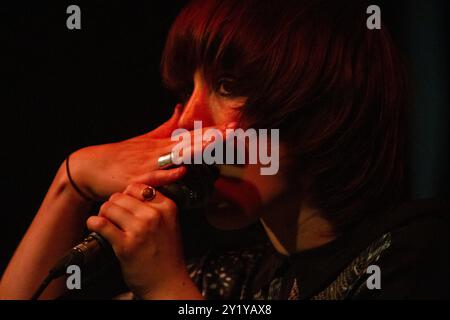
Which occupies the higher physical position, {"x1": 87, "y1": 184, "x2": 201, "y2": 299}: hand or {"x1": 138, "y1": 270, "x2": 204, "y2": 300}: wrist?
{"x1": 87, "y1": 184, "x2": 201, "y2": 299}: hand

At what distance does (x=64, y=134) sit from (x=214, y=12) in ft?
1.89

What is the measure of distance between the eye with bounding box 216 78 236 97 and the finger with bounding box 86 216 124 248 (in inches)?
14.1

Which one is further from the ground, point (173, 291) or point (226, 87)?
point (226, 87)

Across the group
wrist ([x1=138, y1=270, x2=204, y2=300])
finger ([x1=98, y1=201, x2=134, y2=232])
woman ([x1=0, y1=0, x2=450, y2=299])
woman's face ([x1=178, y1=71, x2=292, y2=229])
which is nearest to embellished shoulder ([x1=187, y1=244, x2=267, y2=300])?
woman ([x1=0, y1=0, x2=450, y2=299])

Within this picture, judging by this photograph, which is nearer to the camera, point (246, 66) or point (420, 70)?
point (246, 66)

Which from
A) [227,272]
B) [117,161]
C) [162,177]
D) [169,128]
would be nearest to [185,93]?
[169,128]

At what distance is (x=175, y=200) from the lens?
904 mm

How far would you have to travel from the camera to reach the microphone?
825 millimetres

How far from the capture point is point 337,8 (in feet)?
3.54

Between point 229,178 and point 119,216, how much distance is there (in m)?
0.26

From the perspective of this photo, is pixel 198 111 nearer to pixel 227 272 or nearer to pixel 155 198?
pixel 155 198

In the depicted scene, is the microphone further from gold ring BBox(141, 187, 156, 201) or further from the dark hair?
the dark hair
